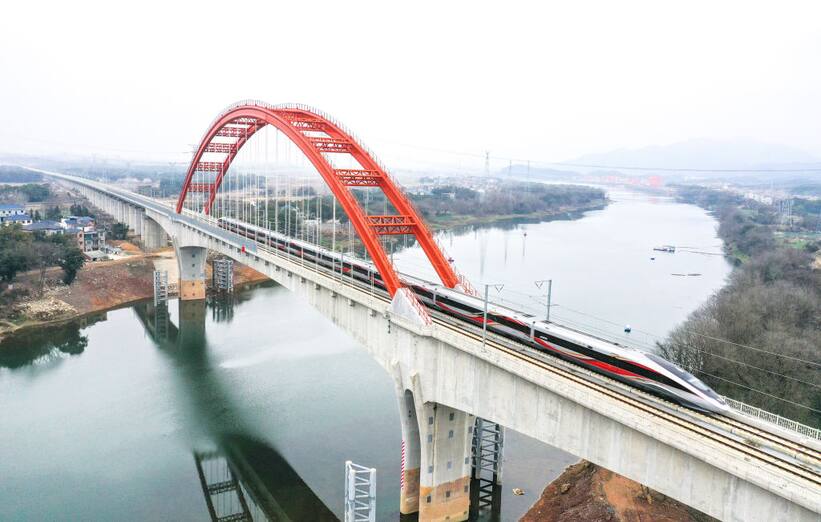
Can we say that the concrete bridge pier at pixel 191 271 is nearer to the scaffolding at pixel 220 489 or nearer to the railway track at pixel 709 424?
the scaffolding at pixel 220 489

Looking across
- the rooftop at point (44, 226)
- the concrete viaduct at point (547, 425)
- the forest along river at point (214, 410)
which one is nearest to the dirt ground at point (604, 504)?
the forest along river at point (214, 410)

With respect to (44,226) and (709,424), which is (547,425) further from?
(44,226)

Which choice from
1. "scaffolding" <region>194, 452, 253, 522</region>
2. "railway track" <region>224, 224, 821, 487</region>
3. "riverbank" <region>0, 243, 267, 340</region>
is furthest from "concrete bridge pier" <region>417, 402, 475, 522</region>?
"riverbank" <region>0, 243, 267, 340</region>

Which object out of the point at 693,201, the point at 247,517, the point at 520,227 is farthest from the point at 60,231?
the point at 693,201

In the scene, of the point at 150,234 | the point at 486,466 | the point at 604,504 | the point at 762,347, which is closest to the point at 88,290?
A: the point at 150,234

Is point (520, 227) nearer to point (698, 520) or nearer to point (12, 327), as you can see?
point (12, 327)

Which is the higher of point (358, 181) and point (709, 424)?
point (358, 181)
